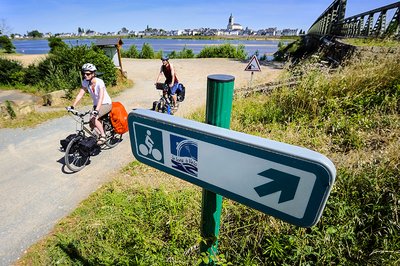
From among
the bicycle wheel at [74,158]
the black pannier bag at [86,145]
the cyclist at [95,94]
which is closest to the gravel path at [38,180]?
the bicycle wheel at [74,158]

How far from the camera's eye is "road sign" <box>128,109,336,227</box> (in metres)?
0.66

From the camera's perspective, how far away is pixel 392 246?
185cm

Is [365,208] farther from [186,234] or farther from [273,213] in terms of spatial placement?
[273,213]

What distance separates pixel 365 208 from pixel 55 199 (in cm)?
453

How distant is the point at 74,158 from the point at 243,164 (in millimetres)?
4835

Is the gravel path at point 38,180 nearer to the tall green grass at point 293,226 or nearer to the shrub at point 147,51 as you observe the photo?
the tall green grass at point 293,226

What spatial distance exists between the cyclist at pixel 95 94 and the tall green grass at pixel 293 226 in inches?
48.6

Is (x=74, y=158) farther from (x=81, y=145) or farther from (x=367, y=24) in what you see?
(x=367, y=24)

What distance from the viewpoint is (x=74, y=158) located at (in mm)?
4668

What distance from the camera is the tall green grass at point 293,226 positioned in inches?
79.9

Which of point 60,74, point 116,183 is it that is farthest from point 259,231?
point 60,74

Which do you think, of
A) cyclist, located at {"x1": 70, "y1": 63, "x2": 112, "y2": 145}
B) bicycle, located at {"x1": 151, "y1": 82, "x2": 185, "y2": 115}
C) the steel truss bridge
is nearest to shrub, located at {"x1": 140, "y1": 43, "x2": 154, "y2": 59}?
the steel truss bridge

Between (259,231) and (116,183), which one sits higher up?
(259,231)

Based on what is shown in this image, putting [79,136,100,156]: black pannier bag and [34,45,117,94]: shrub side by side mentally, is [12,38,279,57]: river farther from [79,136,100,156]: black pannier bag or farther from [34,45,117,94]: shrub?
[79,136,100,156]: black pannier bag
